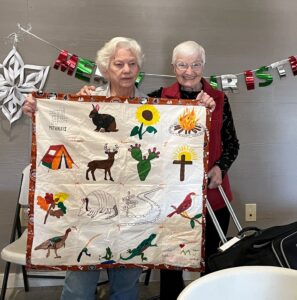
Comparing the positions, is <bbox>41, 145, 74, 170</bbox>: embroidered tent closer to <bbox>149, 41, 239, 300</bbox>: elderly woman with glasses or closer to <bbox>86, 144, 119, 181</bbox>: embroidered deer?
<bbox>86, 144, 119, 181</bbox>: embroidered deer

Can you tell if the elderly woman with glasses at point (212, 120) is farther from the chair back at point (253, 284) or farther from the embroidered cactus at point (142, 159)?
the chair back at point (253, 284)

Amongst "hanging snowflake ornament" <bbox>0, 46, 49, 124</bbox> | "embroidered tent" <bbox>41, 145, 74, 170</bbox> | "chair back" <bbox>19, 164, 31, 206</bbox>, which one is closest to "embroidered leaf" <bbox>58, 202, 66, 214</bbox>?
"embroidered tent" <bbox>41, 145, 74, 170</bbox>

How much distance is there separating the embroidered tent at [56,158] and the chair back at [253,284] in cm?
73

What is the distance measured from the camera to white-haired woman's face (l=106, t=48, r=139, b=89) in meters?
1.44

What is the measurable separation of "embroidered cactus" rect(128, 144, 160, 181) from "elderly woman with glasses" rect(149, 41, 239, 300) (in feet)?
0.91

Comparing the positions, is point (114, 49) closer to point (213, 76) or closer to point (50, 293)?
point (213, 76)

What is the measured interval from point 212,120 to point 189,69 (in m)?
0.23

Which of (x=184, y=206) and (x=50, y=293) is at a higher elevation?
(x=184, y=206)

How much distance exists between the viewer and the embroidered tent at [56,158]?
137cm

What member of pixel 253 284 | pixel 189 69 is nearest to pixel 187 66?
pixel 189 69

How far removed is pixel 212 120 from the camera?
62.2 inches

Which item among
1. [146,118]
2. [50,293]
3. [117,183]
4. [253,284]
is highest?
[146,118]

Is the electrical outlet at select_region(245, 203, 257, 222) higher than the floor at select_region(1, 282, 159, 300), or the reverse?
the electrical outlet at select_region(245, 203, 257, 222)

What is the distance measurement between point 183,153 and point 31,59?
1.09 meters
